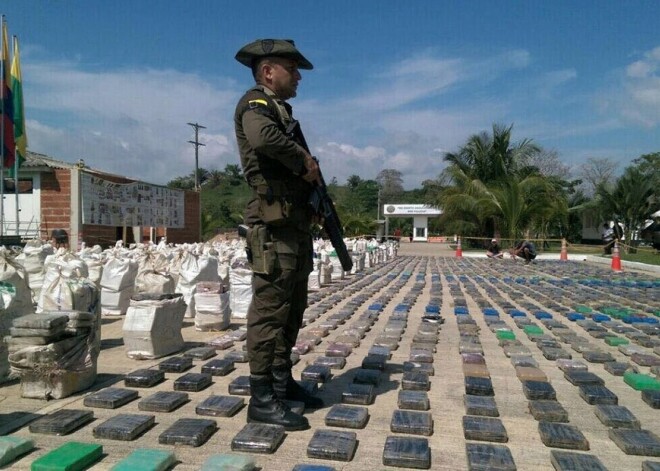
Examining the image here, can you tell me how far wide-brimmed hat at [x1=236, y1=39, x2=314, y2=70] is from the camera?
2.87 meters

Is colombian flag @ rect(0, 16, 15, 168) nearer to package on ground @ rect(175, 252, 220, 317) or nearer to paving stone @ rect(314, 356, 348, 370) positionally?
package on ground @ rect(175, 252, 220, 317)

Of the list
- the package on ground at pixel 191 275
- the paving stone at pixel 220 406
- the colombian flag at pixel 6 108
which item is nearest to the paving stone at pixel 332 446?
the paving stone at pixel 220 406

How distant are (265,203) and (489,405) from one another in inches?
69.0

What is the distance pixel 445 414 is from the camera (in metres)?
2.98

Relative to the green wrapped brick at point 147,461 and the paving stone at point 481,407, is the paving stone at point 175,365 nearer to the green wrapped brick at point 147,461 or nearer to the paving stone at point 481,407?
the green wrapped brick at point 147,461

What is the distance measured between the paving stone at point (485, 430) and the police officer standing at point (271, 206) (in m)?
0.85

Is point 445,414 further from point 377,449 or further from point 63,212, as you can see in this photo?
point 63,212

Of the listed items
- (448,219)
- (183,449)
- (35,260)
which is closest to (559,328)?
(183,449)

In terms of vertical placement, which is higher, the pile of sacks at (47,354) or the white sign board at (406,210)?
the white sign board at (406,210)

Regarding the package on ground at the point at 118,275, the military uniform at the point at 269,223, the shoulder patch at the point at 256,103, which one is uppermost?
the shoulder patch at the point at 256,103

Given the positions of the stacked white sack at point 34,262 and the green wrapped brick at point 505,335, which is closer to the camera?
the green wrapped brick at point 505,335

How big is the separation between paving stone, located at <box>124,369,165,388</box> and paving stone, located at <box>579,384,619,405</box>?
2816 millimetres

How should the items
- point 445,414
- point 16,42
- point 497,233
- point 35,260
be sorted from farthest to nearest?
1. point 497,233
2. point 16,42
3. point 35,260
4. point 445,414

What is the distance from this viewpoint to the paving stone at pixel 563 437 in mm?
2539
